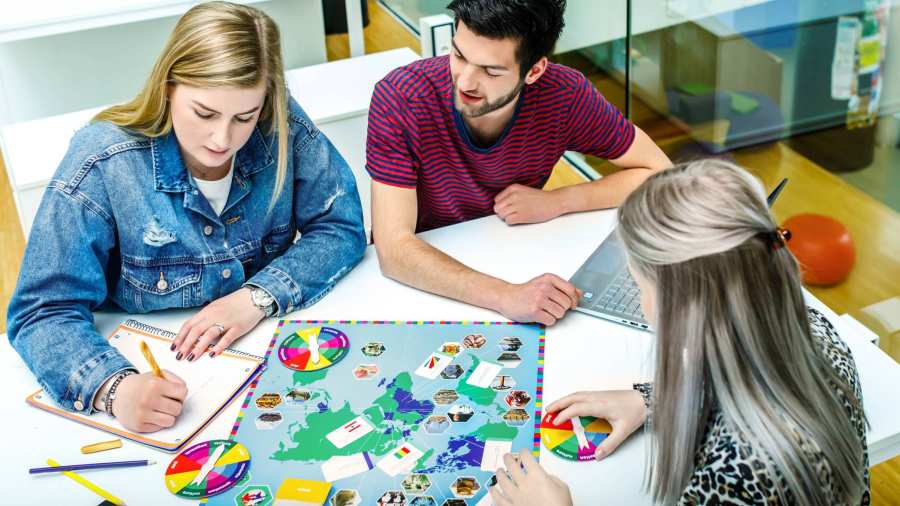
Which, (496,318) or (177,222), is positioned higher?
(177,222)

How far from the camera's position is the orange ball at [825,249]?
8.52 ft

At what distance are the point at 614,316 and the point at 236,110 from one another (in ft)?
2.20

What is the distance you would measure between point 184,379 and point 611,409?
2.05ft

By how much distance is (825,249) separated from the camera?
2633 mm

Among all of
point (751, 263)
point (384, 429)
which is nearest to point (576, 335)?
point (384, 429)

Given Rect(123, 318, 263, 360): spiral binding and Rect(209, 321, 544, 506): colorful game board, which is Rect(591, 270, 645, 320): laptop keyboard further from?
Rect(123, 318, 263, 360): spiral binding

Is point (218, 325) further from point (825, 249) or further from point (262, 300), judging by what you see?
point (825, 249)

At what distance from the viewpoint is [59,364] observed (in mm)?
1308

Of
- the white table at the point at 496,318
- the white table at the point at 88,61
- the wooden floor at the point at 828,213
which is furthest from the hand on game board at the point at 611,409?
the white table at the point at 88,61

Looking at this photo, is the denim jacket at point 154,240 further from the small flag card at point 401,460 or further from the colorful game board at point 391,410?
the small flag card at point 401,460

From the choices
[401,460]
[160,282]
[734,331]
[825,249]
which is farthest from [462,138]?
[825,249]

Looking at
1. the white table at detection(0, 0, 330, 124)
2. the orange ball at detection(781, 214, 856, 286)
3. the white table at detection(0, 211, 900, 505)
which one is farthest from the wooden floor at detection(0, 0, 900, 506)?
the white table at detection(0, 211, 900, 505)

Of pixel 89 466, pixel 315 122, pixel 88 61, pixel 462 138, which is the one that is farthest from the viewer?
pixel 88 61

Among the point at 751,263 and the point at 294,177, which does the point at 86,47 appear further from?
the point at 751,263
